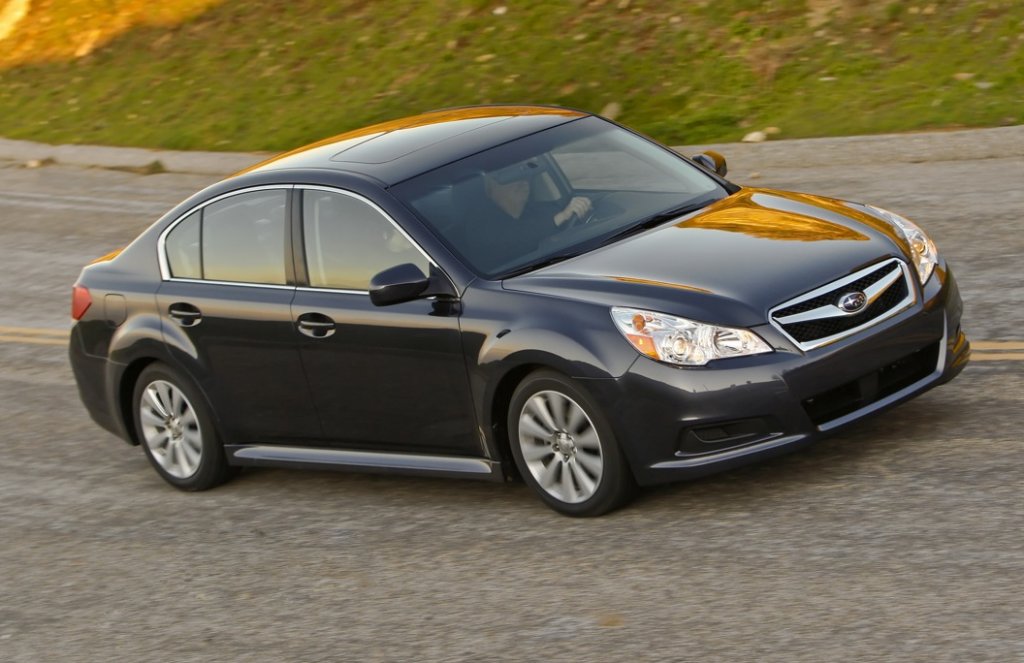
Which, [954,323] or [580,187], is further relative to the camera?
[580,187]

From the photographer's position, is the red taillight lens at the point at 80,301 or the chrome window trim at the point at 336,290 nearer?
the chrome window trim at the point at 336,290

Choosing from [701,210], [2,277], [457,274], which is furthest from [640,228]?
[2,277]

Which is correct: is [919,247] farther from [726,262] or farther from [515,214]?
[515,214]

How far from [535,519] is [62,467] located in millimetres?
3335

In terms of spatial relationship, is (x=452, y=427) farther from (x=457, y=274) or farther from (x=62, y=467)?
(x=62, y=467)

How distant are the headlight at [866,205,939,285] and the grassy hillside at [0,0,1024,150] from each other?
23.8 feet

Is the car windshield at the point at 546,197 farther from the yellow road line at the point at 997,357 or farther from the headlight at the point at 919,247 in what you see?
the yellow road line at the point at 997,357

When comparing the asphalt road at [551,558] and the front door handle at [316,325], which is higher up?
the front door handle at [316,325]

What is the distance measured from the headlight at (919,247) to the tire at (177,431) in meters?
3.44

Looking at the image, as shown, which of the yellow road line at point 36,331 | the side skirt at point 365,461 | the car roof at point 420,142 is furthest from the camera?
the yellow road line at point 36,331

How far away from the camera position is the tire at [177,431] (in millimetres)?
8094

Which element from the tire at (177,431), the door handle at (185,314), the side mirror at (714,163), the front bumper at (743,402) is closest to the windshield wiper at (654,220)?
the side mirror at (714,163)

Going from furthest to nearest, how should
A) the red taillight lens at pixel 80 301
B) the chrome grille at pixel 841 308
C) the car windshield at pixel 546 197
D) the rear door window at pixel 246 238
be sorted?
1. the red taillight lens at pixel 80 301
2. the rear door window at pixel 246 238
3. the car windshield at pixel 546 197
4. the chrome grille at pixel 841 308

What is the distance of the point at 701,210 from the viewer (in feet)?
24.7
